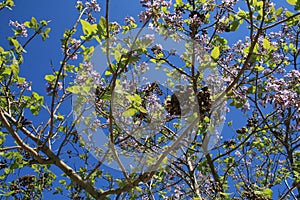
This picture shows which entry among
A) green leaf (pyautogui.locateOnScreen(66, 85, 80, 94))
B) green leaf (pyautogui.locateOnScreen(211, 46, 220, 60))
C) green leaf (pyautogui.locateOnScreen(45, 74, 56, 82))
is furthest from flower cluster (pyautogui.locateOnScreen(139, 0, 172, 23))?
green leaf (pyautogui.locateOnScreen(45, 74, 56, 82))

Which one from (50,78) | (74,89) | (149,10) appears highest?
(149,10)

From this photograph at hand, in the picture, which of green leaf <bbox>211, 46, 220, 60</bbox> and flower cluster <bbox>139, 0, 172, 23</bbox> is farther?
flower cluster <bbox>139, 0, 172, 23</bbox>

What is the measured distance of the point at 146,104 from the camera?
3.84 metres

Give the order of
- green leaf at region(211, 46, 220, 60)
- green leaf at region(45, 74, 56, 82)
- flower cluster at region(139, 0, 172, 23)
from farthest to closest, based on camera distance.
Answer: green leaf at region(45, 74, 56, 82), flower cluster at region(139, 0, 172, 23), green leaf at region(211, 46, 220, 60)

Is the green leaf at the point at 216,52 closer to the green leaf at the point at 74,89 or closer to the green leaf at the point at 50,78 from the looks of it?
the green leaf at the point at 74,89

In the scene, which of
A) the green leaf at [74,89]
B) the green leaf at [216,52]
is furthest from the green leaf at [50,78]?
the green leaf at [216,52]

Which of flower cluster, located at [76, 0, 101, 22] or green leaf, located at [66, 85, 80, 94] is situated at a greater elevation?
flower cluster, located at [76, 0, 101, 22]

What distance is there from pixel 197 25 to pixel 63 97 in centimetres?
176

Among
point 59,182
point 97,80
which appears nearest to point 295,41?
point 97,80

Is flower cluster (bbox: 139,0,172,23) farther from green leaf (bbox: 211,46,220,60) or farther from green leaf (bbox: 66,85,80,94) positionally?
green leaf (bbox: 66,85,80,94)

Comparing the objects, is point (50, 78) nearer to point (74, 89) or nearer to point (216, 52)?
point (74, 89)

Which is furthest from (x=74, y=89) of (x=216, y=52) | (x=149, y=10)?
(x=216, y=52)

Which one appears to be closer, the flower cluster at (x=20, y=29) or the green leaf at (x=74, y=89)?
the green leaf at (x=74, y=89)

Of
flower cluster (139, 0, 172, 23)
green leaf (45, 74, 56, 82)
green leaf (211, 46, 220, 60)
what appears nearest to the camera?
green leaf (211, 46, 220, 60)
